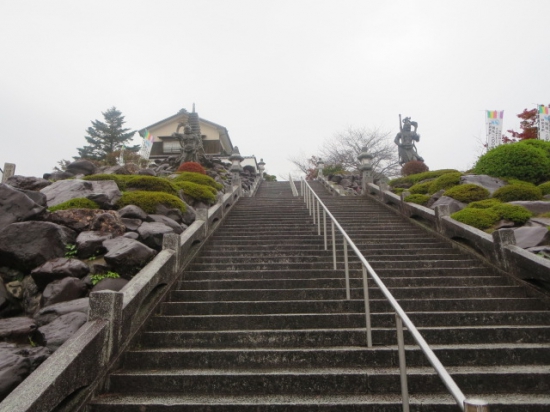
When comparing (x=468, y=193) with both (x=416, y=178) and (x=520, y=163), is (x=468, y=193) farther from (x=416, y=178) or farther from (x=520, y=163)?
(x=416, y=178)

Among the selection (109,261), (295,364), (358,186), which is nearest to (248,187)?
(358,186)

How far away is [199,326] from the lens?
467 cm

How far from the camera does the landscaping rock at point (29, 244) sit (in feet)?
18.7

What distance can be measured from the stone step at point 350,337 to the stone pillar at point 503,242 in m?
1.60

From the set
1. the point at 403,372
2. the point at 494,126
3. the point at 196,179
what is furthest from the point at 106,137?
the point at 403,372

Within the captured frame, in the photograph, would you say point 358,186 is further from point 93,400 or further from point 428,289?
point 93,400

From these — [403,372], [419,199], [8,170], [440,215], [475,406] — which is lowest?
Result: [403,372]

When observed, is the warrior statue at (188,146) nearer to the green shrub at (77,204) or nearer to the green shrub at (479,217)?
the green shrub at (77,204)

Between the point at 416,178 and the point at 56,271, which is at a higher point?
the point at 416,178

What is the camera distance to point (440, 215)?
7855 millimetres

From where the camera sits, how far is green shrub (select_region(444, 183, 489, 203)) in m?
9.79

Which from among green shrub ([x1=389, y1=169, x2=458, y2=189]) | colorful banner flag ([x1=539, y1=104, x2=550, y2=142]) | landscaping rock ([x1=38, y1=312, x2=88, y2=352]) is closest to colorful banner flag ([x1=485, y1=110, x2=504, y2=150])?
colorful banner flag ([x1=539, y1=104, x2=550, y2=142])

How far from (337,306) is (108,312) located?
9.13ft

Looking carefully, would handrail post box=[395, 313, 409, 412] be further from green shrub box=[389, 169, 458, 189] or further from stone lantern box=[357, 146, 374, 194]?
green shrub box=[389, 169, 458, 189]
